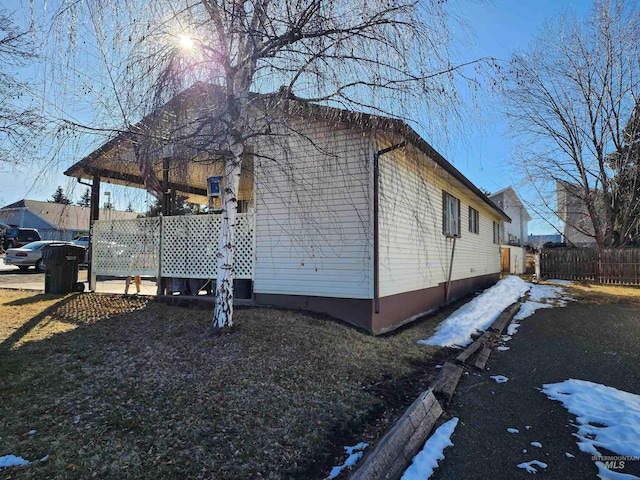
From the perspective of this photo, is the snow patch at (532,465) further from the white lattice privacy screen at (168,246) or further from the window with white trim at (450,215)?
the window with white trim at (450,215)

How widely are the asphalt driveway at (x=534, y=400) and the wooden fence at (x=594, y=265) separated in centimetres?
1228

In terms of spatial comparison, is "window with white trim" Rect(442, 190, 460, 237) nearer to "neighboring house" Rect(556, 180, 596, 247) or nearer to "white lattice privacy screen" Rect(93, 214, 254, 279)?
"white lattice privacy screen" Rect(93, 214, 254, 279)

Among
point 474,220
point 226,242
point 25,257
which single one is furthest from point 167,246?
point 25,257

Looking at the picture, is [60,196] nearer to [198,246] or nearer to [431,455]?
[198,246]

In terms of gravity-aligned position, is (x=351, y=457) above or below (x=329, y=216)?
below

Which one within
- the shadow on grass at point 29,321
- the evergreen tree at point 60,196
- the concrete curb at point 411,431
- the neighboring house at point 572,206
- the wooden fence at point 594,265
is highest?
the neighboring house at point 572,206

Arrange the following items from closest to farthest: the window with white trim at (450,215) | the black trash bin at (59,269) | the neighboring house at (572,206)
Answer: the black trash bin at (59,269) < the window with white trim at (450,215) < the neighboring house at (572,206)

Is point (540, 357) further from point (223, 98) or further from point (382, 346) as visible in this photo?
point (223, 98)

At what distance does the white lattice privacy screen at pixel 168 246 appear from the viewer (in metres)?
7.34

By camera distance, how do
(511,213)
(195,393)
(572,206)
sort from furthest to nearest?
(511,213)
(572,206)
(195,393)

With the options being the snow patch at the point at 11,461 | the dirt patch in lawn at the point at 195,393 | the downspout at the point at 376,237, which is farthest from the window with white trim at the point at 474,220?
the snow patch at the point at 11,461
